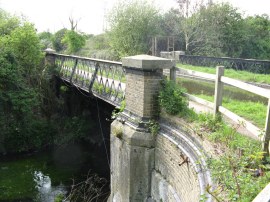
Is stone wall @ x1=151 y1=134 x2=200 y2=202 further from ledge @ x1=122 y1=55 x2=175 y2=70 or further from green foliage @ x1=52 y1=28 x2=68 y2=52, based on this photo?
green foliage @ x1=52 y1=28 x2=68 y2=52

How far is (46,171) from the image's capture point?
1209 cm

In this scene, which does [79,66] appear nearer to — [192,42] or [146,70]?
[146,70]

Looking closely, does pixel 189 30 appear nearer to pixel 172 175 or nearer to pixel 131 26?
pixel 131 26

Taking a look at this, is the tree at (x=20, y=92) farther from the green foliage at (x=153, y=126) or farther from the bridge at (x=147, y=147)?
the green foliage at (x=153, y=126)

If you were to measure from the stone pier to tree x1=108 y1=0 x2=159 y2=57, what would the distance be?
58.8 feet

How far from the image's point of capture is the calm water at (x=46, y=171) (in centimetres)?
1022

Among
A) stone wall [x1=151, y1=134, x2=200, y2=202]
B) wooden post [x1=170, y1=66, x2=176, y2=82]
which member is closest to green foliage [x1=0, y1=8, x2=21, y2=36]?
wooden post [x1=170, y1=66, x2=176, y2=82]

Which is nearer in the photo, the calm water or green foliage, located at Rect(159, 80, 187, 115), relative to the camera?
green foliage, located at Rect(159, 80, 187, 115)

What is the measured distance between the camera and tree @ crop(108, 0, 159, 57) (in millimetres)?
23969

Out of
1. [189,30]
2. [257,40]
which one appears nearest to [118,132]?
[189,30]

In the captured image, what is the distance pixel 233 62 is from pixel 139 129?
12.2m

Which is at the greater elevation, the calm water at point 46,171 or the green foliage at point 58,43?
the green foliage at point 58,43

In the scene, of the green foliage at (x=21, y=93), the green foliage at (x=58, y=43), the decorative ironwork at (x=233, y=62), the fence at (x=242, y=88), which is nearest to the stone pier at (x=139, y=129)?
the fence at (x=242, y=88)

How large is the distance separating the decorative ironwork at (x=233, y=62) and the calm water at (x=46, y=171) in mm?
7788
